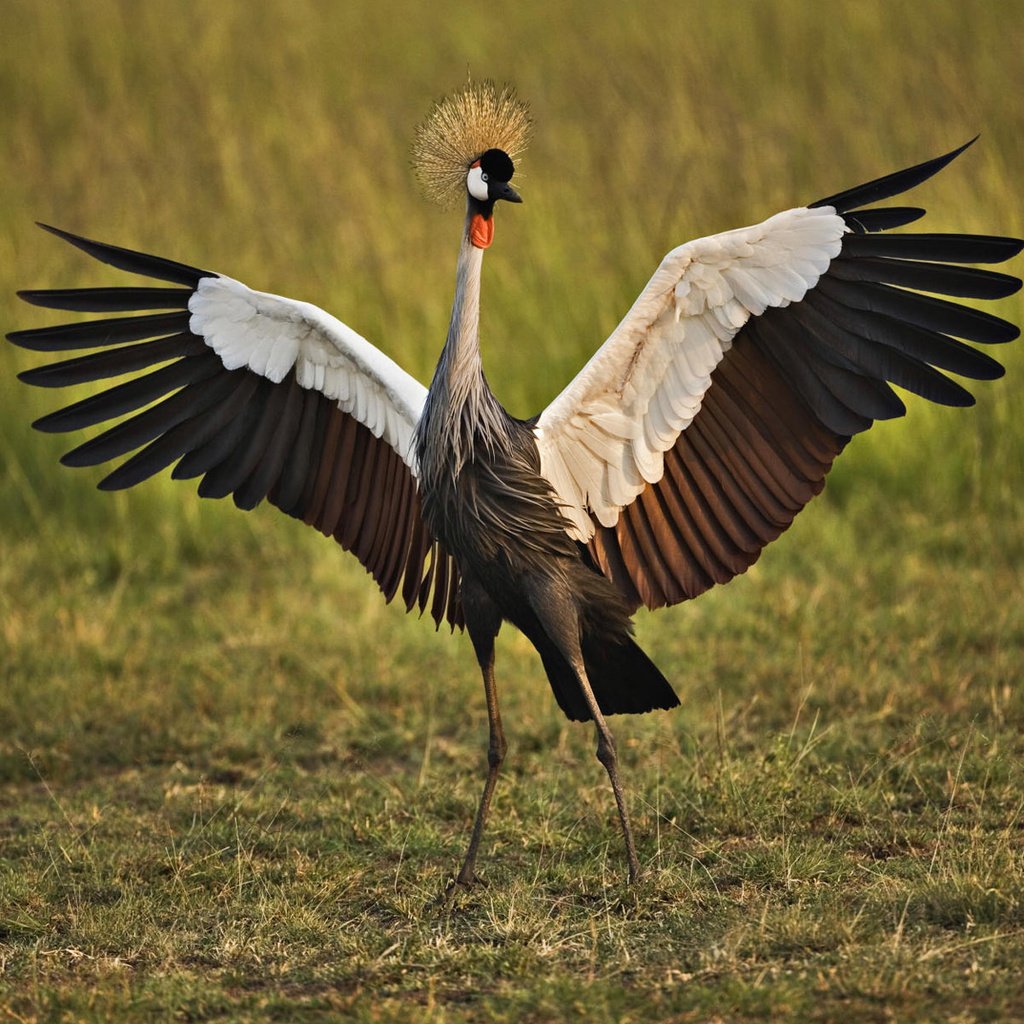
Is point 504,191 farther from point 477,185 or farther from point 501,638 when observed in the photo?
point 501,638

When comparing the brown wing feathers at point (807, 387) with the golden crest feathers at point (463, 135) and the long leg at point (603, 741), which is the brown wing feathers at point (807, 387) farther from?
the golden crest feathers at point (463, 135)

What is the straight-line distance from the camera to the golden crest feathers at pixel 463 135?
4336mm

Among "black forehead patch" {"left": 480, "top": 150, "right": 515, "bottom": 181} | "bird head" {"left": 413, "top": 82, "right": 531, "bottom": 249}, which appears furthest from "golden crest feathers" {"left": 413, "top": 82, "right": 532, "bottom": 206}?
"black forehead patch" {"left": 480, "top": 150, "right": 515, "bottom": 181}

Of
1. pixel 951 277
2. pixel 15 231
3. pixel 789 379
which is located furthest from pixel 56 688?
pixel 15 231

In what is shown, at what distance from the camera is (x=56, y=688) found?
19.2ft

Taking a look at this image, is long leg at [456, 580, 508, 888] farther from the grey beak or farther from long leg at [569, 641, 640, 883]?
the grey beak

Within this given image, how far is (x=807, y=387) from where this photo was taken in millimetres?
4137

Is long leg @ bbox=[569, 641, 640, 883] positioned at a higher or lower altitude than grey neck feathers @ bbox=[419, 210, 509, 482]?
lower

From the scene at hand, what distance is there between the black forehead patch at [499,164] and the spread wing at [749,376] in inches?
19.6

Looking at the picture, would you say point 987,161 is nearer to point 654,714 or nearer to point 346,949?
point 654,714

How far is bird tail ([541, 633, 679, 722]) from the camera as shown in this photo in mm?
4406

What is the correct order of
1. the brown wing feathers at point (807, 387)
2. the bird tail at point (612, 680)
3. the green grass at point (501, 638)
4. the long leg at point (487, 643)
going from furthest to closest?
the bird tail at point (612, 680)
the long leg at point (487, 643)
the brown wing feathers at point (807, 387)
the green grass at point (501, 638)

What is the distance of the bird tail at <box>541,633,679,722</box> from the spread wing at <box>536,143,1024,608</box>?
7.0 inches

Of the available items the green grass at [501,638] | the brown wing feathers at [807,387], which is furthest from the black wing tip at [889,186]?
the green grass at [501,638]
